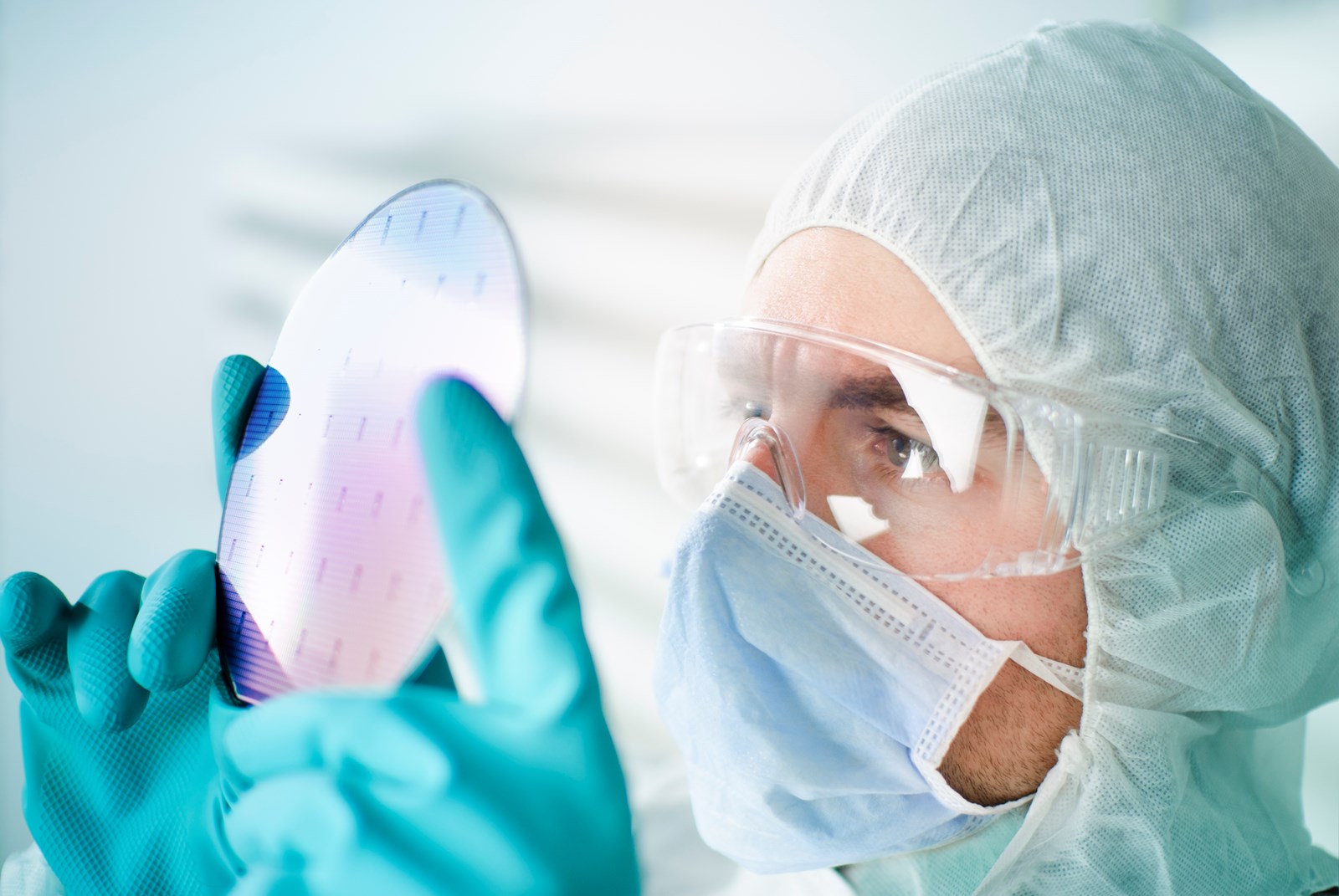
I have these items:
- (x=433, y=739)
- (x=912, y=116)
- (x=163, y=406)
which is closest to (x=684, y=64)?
(x=912, y=116)

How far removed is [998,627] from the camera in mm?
1060

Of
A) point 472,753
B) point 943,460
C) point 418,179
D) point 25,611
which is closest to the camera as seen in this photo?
point 472,753

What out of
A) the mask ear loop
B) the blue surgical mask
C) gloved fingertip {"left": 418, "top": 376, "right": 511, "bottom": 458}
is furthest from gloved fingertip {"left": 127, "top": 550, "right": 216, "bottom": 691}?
the mask ear loop

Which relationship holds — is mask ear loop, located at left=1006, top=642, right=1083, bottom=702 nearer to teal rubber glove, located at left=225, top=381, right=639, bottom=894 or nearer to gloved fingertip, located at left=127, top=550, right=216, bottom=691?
teal rubber glove, located at left=225, top=381, right=639, bottom=894

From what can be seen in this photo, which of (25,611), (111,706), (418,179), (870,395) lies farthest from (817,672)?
(418,179)

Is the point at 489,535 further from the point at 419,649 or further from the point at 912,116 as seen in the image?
the point at 912,116

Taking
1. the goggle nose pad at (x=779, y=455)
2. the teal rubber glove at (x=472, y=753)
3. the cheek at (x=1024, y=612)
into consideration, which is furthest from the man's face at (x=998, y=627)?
the teal rubber glove at (x=472, y=753)

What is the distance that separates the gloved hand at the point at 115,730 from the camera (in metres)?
0.78

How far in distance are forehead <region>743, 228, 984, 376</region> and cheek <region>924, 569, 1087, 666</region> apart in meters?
0.27

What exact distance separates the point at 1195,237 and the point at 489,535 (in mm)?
899

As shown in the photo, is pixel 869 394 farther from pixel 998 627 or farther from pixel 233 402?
pixel 233 402

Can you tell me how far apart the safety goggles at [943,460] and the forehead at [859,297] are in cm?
5

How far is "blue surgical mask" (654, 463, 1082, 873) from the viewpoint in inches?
40.7

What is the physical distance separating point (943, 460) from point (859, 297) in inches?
9.4
